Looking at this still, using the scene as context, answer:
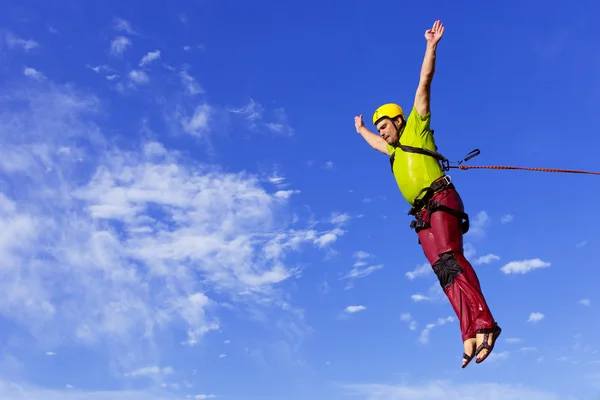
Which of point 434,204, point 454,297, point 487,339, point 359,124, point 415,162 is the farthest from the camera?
point 359,124

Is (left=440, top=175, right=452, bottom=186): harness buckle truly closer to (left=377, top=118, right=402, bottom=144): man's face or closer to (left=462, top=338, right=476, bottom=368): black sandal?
(left=377, top=118, right=402, bottom=144): man's face

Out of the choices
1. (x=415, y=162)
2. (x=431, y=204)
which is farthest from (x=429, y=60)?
(x=431, y=204)

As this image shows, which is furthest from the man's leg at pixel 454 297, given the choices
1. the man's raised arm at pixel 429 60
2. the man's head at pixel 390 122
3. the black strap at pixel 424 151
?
the man's raised arm at pixel 429 60

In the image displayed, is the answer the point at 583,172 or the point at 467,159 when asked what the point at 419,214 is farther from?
the point at 583,172

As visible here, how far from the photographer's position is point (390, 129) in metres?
8.91

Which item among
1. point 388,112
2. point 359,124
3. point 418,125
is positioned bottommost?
point 418,125

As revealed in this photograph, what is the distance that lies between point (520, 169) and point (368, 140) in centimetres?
245

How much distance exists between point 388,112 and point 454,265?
2318mm

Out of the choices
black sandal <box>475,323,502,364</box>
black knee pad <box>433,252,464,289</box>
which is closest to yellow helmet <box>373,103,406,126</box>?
black knee pad <box>433,252,464,289</box>

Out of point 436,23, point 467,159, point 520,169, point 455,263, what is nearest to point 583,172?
point 520,169

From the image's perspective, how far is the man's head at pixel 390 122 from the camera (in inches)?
351

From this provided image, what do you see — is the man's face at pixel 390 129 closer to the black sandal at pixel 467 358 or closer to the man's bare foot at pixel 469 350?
the man's bare foot at pixel 469 350

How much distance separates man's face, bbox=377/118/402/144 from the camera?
29.2ft

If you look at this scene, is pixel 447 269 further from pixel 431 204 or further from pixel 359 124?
pixel 359 124
